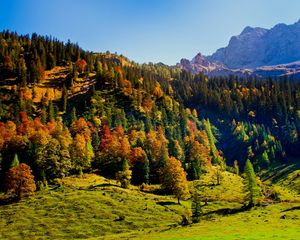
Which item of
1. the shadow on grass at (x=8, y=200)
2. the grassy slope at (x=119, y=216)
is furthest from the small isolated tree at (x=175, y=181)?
the shadow on grass at (x=8, y=200)

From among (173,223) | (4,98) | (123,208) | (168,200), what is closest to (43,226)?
(123,208)

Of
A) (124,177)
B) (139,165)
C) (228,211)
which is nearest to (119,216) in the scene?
(228,211)

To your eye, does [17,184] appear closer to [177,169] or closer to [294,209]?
[177,169]

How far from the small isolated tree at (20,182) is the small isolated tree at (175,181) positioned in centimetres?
4538

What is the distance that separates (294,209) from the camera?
9075cm

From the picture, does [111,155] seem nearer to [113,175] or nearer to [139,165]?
[113,175]

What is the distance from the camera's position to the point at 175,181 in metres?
117

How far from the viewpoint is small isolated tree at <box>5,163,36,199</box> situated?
103 m

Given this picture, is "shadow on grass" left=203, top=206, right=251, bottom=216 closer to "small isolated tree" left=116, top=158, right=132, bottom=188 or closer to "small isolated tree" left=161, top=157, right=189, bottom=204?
"small isolated tree" left=161, top=157, right=189, bottom=204

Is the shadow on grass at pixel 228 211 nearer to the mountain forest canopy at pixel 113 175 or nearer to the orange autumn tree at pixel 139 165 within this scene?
the mountain forest canopy at pixel 113 175

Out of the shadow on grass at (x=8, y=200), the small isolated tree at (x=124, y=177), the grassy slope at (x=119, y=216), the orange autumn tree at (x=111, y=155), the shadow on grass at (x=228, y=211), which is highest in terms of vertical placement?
the orange autumn tree at (x=111, y=155)

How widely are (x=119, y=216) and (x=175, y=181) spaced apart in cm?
3181

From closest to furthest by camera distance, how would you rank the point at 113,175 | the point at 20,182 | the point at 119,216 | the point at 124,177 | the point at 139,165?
the point at 119,216 < the point at 20,182 < the point at 124,177 < the point at 113,175 < the point at 139,165

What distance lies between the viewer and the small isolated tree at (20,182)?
103 m
